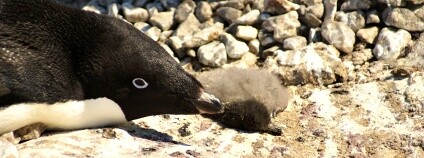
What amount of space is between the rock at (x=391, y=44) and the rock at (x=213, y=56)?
92cm

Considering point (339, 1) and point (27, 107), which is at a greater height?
point (27, 107)

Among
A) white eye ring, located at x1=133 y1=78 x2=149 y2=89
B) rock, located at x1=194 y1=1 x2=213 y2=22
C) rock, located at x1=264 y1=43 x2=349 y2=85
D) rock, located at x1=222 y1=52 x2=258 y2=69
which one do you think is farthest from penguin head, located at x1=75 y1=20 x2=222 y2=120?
rock, located at x1=194 y1=1 x2=213 y2=22

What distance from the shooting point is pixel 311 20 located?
16.3ft

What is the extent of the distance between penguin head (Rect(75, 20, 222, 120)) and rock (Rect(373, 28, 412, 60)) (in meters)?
1.30

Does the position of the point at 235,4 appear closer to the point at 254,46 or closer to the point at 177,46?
the point at 254,46

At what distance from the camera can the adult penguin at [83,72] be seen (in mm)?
3590

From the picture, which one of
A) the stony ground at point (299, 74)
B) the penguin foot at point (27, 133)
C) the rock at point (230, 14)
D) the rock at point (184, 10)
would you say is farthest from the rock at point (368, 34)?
the penguin foot at point (27, 133)

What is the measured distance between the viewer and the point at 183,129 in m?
4.16

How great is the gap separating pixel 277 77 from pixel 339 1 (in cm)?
80

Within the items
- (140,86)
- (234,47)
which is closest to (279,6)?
(234,47)

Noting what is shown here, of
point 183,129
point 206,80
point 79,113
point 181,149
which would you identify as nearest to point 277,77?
point 206,80

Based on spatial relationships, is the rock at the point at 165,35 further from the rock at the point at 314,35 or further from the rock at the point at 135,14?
the rock at the point at 314,35

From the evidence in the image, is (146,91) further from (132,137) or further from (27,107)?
(27,107)

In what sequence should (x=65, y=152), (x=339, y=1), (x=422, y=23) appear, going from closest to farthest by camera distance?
(x=65, y=152) < (x=422, y=23) < (x=339, y=1)
